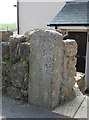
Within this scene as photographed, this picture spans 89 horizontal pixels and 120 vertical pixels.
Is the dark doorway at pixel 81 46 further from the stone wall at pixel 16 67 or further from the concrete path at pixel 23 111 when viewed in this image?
the concrete path at pixel 23 111

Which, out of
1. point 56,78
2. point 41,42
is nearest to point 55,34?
point 41,42

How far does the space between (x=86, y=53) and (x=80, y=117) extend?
484cm

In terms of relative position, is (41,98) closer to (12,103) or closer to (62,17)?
(12,103)

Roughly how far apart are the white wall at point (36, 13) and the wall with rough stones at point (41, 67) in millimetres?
5827

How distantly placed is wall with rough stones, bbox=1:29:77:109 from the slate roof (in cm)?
396

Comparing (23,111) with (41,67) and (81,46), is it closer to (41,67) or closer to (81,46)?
(41,67)

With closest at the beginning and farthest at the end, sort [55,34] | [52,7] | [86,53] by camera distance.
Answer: [55,34], [86,53], [52,7]

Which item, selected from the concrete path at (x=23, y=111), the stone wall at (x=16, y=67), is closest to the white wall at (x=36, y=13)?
the stone wall at (x=16, y=67)

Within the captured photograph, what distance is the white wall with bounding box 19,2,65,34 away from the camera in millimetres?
8422

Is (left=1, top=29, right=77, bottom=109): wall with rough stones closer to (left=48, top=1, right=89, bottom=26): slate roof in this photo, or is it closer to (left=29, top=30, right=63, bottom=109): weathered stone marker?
(left=29, top=30, right=63, bottom=109): weathered stone marker

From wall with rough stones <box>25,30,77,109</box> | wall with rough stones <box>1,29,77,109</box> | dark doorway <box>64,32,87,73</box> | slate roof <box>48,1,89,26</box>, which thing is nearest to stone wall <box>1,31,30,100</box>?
wall with rough stones <box>1,29,77,109</box>

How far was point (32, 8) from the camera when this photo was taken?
9.02 metres

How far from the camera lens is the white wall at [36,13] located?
842 centimetres

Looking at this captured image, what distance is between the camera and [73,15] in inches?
278
